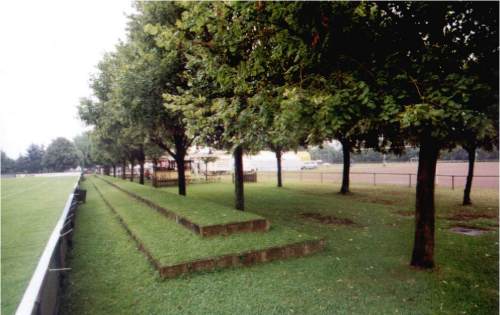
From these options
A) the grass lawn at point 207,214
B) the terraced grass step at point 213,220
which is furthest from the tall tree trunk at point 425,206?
the grass lawn at point 207,214

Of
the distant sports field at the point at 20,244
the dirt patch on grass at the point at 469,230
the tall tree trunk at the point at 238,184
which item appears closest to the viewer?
the distant sports field at the point at 20,244

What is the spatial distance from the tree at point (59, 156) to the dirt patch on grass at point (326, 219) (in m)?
116

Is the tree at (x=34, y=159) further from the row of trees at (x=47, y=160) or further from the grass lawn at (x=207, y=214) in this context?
the grass lawn at (x=207, y=214)

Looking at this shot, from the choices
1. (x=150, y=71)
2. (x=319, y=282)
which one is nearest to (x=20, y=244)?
(x=150, y=71)

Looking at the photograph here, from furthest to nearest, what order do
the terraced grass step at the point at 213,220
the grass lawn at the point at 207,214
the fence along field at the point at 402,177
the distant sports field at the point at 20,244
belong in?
the fence along field at the point at 402,177 → the grass lawn at the point at 207,214 → the terraced grass step at the point at 213,220 → the distant sports field at the point at 20,244

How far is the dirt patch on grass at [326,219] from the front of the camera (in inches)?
437

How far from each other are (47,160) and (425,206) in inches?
5093

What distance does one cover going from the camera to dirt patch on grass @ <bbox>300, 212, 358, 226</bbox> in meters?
11.1

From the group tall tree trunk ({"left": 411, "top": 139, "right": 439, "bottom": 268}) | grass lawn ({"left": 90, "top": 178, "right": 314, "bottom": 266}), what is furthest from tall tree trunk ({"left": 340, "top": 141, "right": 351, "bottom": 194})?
tall tree trunk ({"left": 411, "top": 139, "right": 439, "bottom": 268})

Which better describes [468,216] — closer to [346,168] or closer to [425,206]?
[425,206]

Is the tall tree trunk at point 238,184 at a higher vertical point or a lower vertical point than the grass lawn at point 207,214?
higher

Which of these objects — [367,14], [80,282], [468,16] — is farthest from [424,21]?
[80,282]

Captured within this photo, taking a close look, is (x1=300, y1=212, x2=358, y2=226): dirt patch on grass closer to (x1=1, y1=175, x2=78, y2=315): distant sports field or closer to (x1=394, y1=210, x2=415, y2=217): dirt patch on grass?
(x1=394, y1=210, x2=415, y2=217): dirt patch on grass

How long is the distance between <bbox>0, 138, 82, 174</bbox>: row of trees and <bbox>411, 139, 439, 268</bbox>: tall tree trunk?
12024 centimetres
